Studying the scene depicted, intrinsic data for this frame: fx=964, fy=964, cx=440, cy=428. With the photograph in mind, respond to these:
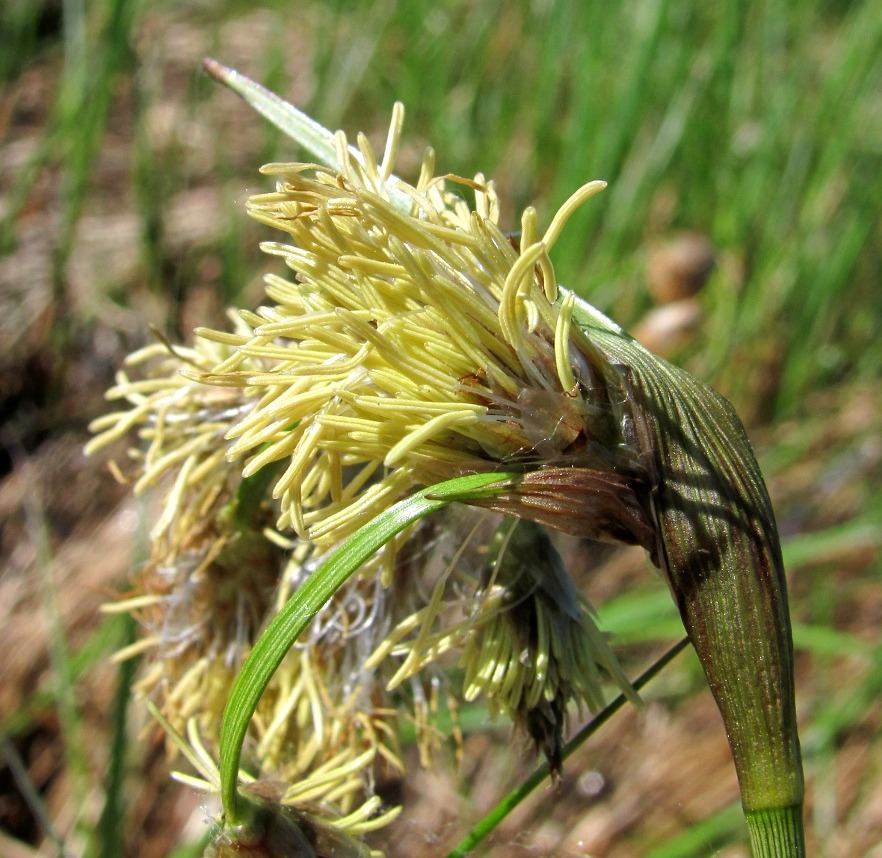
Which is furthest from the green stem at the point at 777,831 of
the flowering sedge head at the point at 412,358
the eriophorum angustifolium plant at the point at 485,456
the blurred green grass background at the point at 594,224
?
the blurred green grass background at the point at 594,224

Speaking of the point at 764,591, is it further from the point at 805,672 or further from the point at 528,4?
the point at 528,4

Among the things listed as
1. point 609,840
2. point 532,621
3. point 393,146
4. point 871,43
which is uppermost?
point 871,43

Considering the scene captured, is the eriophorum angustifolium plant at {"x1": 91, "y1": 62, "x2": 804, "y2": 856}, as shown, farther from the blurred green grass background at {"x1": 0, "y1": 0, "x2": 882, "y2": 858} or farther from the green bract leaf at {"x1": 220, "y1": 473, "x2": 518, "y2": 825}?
the blurred green grass background at {"x1": 0, "y1": 0, "x2": 882, "y2": 858}

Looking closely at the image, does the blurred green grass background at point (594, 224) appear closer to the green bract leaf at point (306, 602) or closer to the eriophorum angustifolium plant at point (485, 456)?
the eriophorum angustifolium plant at point (485, 456)

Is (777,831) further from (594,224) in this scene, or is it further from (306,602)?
(594,224)

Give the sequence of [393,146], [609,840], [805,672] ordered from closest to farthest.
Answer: [393,146] → [609,840] → [805,672]

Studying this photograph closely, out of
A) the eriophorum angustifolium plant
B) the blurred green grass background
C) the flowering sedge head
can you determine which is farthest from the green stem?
the blurred green grass background

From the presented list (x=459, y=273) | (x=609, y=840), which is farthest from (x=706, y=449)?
(x=609, y=840)
